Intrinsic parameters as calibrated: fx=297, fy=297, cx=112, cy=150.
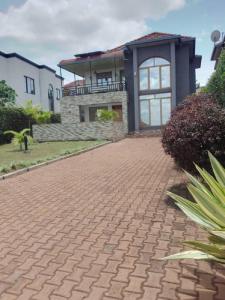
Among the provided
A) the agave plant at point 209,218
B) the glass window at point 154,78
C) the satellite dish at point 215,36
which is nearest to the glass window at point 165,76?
the glass window at point 154,78

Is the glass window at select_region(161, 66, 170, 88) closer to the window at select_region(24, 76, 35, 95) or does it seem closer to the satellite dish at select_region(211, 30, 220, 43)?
the satellite dish at select_region(211, 30, 220, 43)

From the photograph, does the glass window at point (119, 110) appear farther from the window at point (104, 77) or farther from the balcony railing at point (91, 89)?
the window at point (104, 77)

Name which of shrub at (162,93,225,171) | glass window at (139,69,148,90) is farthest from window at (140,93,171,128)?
shrub at (162,93,225,171)

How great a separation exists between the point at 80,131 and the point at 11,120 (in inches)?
210

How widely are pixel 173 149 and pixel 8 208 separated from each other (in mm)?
3483

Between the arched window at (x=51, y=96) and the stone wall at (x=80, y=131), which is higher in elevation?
the arched window at (x=51, y=96)

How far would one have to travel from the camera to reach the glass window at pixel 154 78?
83.2 ft

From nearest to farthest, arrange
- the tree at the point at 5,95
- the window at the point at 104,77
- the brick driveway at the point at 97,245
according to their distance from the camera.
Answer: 1. the brick driveway at the point at 97,245
2. the tree at the point at 5,95
3. the window at the point at 104,77

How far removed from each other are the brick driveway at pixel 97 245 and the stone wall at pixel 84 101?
18397mm

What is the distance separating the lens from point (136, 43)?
80.8 feet

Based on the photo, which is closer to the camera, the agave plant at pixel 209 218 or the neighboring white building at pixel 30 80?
the agave plant at pixel 209 218

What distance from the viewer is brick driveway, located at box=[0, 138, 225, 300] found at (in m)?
2.96

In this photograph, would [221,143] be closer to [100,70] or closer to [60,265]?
[60,265]

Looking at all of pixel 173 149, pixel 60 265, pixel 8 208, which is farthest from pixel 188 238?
pixel 8 208
